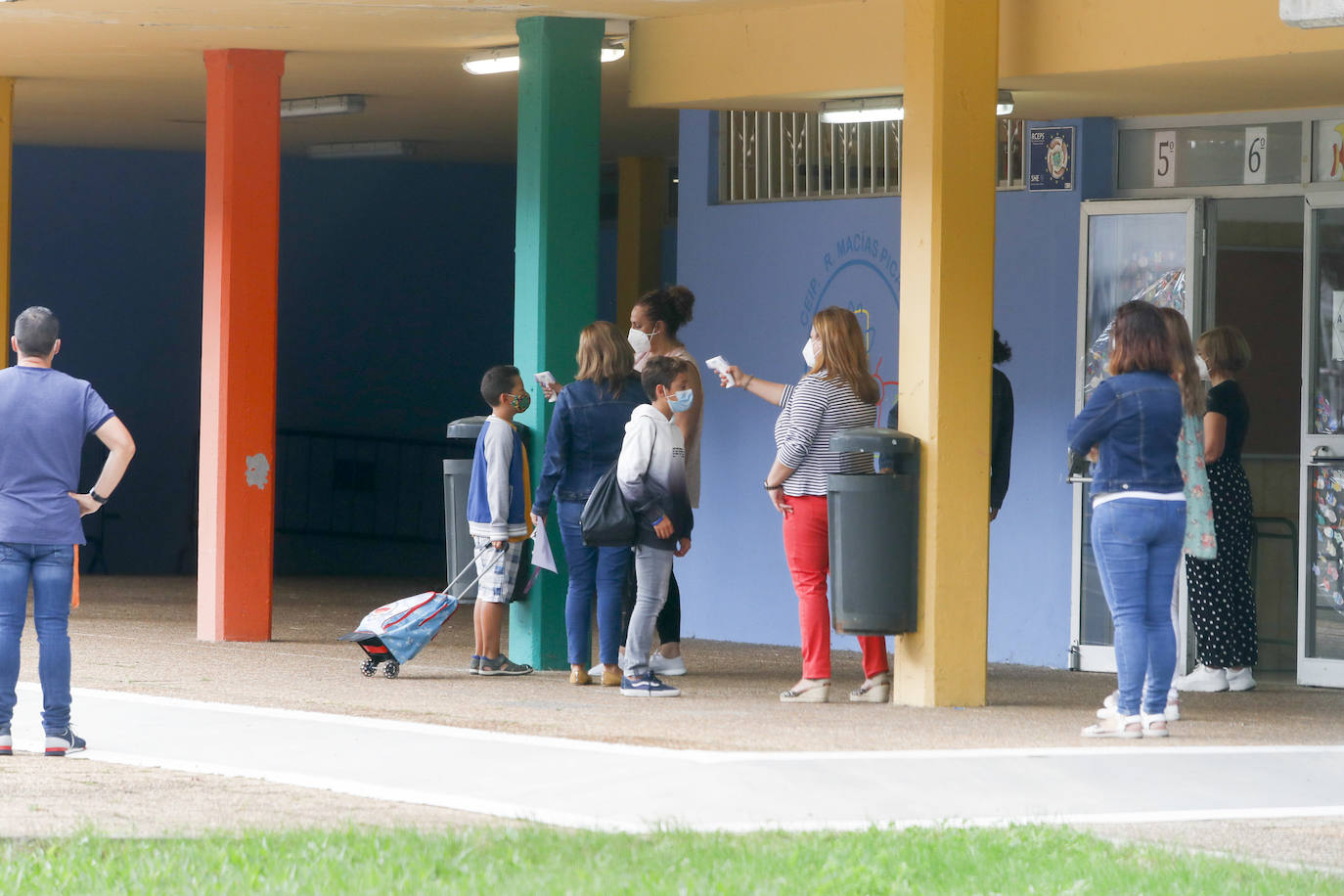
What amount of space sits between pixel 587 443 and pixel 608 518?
20.7 inches

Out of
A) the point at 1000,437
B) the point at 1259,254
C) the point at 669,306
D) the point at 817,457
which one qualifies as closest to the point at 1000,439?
the point at 1000,437

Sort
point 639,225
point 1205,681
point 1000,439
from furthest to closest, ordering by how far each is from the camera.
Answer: point 639,225
point 1205,681
point 1000,439

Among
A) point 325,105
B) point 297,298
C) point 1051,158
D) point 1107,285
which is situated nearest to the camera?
point 1107,285

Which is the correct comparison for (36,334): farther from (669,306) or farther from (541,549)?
(669,306)

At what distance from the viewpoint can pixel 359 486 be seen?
20.1 metres

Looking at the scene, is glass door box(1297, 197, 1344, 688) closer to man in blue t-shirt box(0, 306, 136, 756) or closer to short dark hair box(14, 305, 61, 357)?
man in blue t-shirt box(0, 306, 136, 756)

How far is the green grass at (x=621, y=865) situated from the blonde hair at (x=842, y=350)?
3607mm

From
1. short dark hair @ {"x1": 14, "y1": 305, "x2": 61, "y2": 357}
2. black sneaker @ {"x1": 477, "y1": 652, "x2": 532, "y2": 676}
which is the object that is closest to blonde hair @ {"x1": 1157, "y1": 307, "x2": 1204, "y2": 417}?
black sneaker @ {"x1": 477, "y1": 652, "x2": 532, "y2": 676}

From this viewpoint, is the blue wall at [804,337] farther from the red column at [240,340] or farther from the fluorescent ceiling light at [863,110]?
the red column at [240,340]

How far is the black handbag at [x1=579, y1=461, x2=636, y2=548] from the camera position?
901cm

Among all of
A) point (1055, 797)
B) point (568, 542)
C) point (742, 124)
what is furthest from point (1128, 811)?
point (742, 124)

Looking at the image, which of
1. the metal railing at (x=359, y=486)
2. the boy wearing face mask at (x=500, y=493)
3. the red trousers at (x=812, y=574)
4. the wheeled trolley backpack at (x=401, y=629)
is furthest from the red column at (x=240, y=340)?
the metal railing at (x=359, y=486)

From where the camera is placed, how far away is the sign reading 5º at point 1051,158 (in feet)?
36.0

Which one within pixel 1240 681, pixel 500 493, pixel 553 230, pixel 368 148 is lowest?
pixel 1240 681
